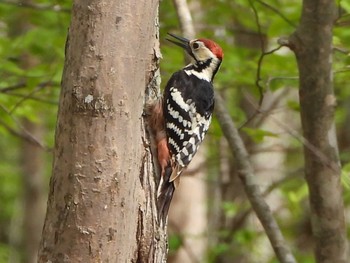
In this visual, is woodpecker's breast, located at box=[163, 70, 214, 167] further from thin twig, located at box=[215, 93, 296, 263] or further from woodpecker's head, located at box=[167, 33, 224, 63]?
thin twig, located at box=[215, 93, 296, 263]

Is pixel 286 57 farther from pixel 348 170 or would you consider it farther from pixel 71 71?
pixel 71 71

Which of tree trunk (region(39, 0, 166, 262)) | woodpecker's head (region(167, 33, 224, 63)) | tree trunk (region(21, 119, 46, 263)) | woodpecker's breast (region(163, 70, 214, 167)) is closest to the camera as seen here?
tree trunk (region(39, 0, 166, 262))

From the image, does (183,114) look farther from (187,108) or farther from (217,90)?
(217,90)

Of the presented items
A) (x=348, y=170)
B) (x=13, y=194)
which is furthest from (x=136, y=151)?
(x=13, y=194)

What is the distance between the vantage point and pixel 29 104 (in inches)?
199

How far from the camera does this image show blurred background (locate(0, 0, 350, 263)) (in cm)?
459

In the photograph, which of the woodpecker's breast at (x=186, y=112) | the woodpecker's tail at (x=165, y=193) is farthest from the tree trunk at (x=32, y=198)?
the woodpecker's tail at (x=165, y=193)

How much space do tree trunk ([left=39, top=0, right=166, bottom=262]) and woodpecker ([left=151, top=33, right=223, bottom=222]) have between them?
37 cm

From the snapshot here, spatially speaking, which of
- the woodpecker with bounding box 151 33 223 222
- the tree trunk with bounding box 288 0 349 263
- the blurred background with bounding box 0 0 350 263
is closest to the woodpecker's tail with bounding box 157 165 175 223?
the woodpecker with bounding box 151 33 223 222

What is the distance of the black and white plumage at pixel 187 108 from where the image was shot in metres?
3.38

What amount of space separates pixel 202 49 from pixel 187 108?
0.52m

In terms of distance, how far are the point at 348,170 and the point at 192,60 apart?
1227 millimetres

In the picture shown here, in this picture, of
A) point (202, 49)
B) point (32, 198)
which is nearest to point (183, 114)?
point (202, 49)

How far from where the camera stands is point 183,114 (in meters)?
3.70
